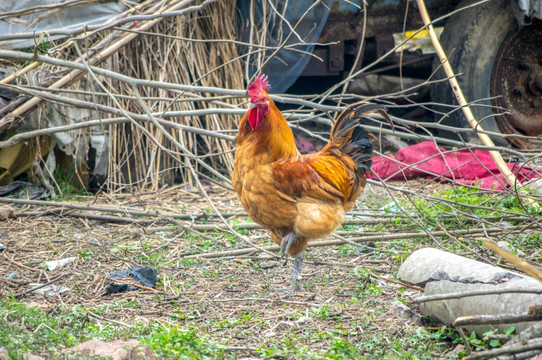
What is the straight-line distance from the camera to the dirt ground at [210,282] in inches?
119

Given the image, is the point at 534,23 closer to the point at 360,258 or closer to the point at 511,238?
the point at 511,238

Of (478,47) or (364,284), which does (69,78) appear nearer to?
(364,284)

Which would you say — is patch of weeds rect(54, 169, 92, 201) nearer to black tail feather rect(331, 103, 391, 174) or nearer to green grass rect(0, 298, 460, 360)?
green grass rect(0, 298, 460, 360)

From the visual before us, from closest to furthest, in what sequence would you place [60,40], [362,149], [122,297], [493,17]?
[122,297] → [362,149] → [60,40] → [493,17]

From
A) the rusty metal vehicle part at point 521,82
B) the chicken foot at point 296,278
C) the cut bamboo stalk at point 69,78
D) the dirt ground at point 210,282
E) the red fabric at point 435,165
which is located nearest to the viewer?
the dirt ground at point 210,282

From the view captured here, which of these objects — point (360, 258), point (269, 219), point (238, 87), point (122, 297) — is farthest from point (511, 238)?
point (238, 87)

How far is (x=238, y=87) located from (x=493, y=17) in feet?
11.4

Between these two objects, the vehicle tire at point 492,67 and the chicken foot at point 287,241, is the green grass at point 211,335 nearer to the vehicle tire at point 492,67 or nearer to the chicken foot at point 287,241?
the chicken foot at point 287,241

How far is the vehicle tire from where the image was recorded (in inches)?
266

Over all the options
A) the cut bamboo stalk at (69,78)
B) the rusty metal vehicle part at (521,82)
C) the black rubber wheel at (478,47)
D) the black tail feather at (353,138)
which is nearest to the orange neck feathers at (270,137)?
the black tail feather at (353,138)

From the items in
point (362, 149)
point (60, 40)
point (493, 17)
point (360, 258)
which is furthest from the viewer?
point (493, 17)

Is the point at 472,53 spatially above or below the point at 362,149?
above

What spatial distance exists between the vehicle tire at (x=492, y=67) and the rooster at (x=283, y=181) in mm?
3533

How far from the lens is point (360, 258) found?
4328 mm
